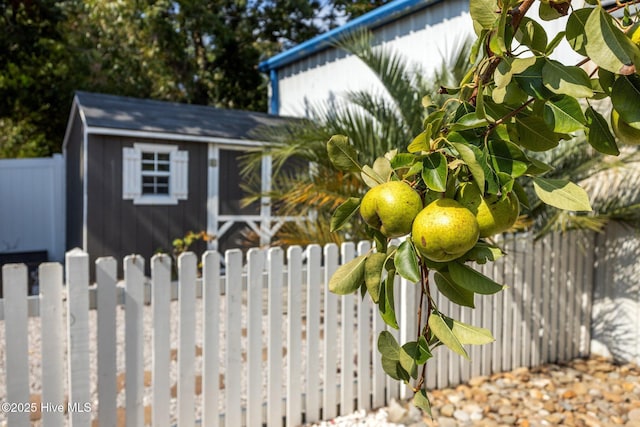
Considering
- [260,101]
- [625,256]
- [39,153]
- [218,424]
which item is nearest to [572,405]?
[625,256]

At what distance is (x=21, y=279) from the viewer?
2.04 meters

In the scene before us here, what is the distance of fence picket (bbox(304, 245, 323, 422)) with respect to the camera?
2803mm

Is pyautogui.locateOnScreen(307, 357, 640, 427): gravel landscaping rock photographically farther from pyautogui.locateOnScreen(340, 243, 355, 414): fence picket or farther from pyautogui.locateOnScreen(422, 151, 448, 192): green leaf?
pyautogui.locateOnScreen(422, 151, 448, 192): green leaf

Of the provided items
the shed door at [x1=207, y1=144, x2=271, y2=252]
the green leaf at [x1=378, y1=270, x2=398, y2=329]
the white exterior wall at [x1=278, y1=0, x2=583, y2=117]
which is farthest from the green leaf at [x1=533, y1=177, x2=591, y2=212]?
the shed door at [x1=207, y1=144, x2=271, y2=252]

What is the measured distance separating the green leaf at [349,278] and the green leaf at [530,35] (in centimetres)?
34

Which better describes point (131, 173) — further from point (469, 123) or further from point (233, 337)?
point (469, 123)

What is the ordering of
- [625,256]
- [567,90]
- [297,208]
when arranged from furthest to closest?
[297,208]
[625,256]
[567,90]

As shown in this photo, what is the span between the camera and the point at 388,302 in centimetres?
59

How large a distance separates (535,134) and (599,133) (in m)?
0.07

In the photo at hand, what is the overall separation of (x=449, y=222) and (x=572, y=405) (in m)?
3.26

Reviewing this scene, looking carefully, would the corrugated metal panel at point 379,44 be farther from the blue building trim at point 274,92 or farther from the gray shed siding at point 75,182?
the gray shed siding at point 75,182

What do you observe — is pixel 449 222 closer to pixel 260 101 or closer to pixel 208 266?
pixel 208 266

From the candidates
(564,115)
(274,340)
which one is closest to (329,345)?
(274,340)

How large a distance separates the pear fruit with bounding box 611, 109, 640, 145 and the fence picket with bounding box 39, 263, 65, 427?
7.10 feet
